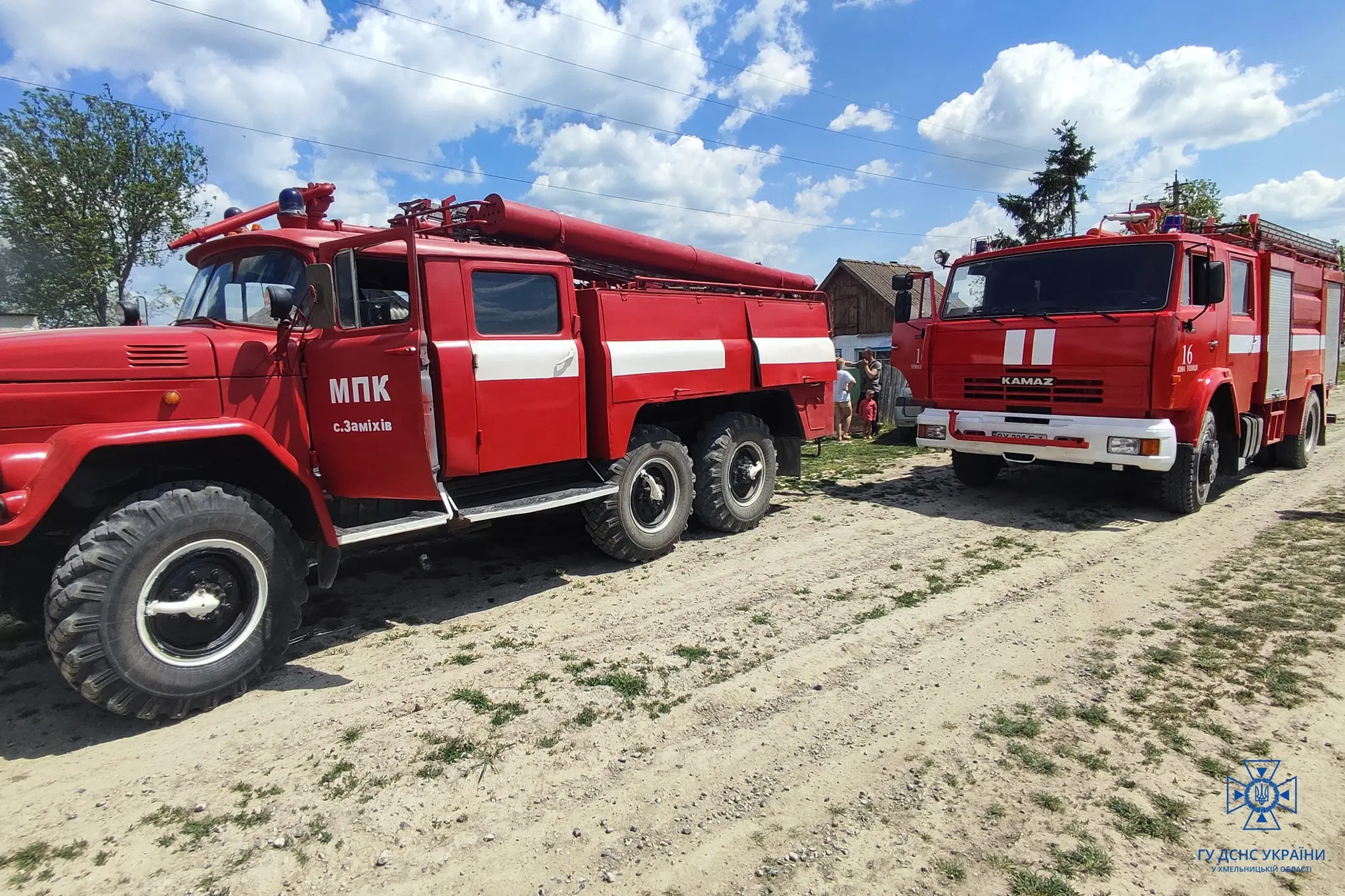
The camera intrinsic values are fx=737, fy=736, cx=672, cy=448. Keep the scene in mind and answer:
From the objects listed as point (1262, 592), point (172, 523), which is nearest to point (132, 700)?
point (172, 523)

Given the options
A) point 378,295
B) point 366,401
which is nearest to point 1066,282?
point 378,295

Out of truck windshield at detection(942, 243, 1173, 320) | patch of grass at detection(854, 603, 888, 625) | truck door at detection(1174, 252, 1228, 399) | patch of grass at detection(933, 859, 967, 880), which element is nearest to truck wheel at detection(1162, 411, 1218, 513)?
truck door at detection(1174, 252, 1228, 399)

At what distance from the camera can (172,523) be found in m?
3.69

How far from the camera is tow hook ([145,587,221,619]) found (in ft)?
12.0

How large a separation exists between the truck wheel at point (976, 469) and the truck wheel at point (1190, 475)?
6.03 feet

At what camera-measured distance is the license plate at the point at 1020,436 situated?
7.45m

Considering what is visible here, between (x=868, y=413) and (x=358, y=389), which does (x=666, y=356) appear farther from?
(x=868, y=413)

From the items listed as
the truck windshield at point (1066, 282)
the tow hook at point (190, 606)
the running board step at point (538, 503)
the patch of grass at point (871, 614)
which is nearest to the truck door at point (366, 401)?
the running board step at point (538, 503)

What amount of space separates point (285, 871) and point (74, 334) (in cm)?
302

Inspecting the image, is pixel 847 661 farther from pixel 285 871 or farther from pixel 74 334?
pixel 74 334

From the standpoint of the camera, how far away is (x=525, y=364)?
5.23 meters

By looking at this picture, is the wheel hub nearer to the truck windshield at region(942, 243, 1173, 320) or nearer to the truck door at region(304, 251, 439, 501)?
the truck door at region(304, 251, 439, 501)

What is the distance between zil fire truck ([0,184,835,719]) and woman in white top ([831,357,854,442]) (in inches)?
315

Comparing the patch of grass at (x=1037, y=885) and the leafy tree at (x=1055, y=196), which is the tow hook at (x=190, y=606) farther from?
the leafy tree at (x=1055, y=196)
